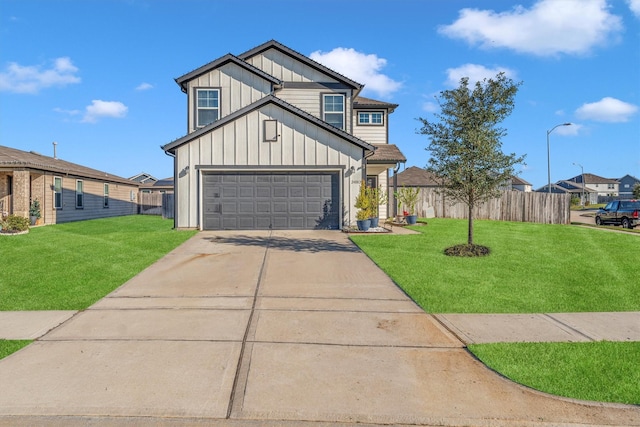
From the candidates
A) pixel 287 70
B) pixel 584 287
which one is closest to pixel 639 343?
pixel 584 287

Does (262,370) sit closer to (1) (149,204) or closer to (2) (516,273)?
(2) (516,273)

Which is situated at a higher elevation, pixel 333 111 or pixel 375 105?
pixel 375 105

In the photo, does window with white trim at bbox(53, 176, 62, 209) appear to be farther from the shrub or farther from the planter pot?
the planter pot

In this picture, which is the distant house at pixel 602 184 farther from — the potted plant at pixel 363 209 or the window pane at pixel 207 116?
the window pane at pixel 207 116

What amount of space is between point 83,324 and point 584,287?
29.7 ft

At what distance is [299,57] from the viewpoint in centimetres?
A: 1995

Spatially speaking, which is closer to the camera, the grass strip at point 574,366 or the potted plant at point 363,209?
the grass strip at point 574,366

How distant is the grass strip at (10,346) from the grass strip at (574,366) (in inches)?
216

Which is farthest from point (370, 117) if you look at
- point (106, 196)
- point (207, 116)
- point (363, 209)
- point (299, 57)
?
point (106, 196)

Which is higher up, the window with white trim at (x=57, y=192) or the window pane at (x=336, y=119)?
the window pane at (x=336, y=119)

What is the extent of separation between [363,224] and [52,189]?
→ 1721cm

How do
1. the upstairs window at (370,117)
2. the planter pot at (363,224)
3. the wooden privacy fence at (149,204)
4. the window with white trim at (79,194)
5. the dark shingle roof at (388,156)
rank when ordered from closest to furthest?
the planter pot at (363,224)
the dark shingle roof at (388,156)
the upstairs window at (370,117)
the window with white trim at (79,194)
the wooden privacy fence at (149,204)

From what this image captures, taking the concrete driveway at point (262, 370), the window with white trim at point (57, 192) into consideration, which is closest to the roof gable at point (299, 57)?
the window with white trim at point (57, 192)

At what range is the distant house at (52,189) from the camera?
19062mm
